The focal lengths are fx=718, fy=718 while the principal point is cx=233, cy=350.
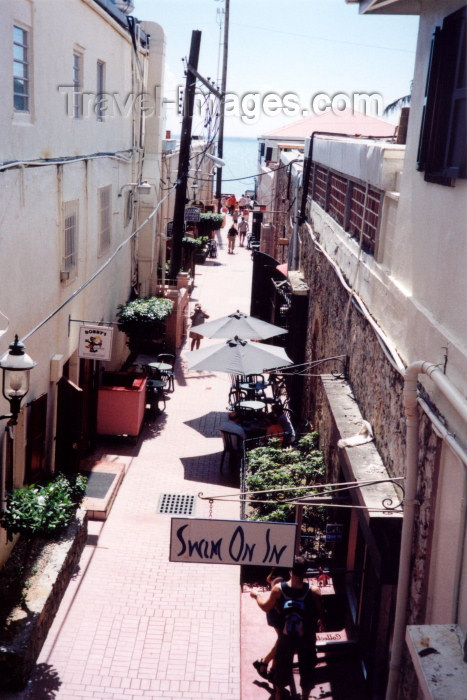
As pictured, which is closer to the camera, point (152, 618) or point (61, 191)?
point (152, 618)

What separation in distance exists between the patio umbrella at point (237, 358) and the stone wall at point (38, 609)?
372cm

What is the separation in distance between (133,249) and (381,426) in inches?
475

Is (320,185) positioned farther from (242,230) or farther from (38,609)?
(242,230)

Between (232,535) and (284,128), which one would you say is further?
(284,128)

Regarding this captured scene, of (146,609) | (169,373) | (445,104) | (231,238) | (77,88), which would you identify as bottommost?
(146,609)

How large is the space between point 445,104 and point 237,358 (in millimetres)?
7298

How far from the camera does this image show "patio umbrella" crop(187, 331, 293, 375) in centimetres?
1222

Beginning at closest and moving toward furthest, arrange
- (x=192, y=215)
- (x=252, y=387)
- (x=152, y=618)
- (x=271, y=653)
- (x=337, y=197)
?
(x=271, y=653)
(x=152, y=618)
(x=337, y=197)
(x=252, y=387)
(x=192, y=215)

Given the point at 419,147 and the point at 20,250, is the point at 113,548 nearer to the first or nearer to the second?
the point at 20,250

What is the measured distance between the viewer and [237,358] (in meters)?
12.4

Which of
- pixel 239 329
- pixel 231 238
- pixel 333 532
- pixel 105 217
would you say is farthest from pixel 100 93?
pixel 231 238

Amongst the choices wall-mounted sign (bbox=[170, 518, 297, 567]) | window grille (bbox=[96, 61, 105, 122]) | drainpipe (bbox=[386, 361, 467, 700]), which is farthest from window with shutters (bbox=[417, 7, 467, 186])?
window grille (bbox=[96, 61, 105, 122])

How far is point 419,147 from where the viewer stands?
19.8 ft

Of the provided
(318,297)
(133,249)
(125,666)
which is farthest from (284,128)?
(125,666)
